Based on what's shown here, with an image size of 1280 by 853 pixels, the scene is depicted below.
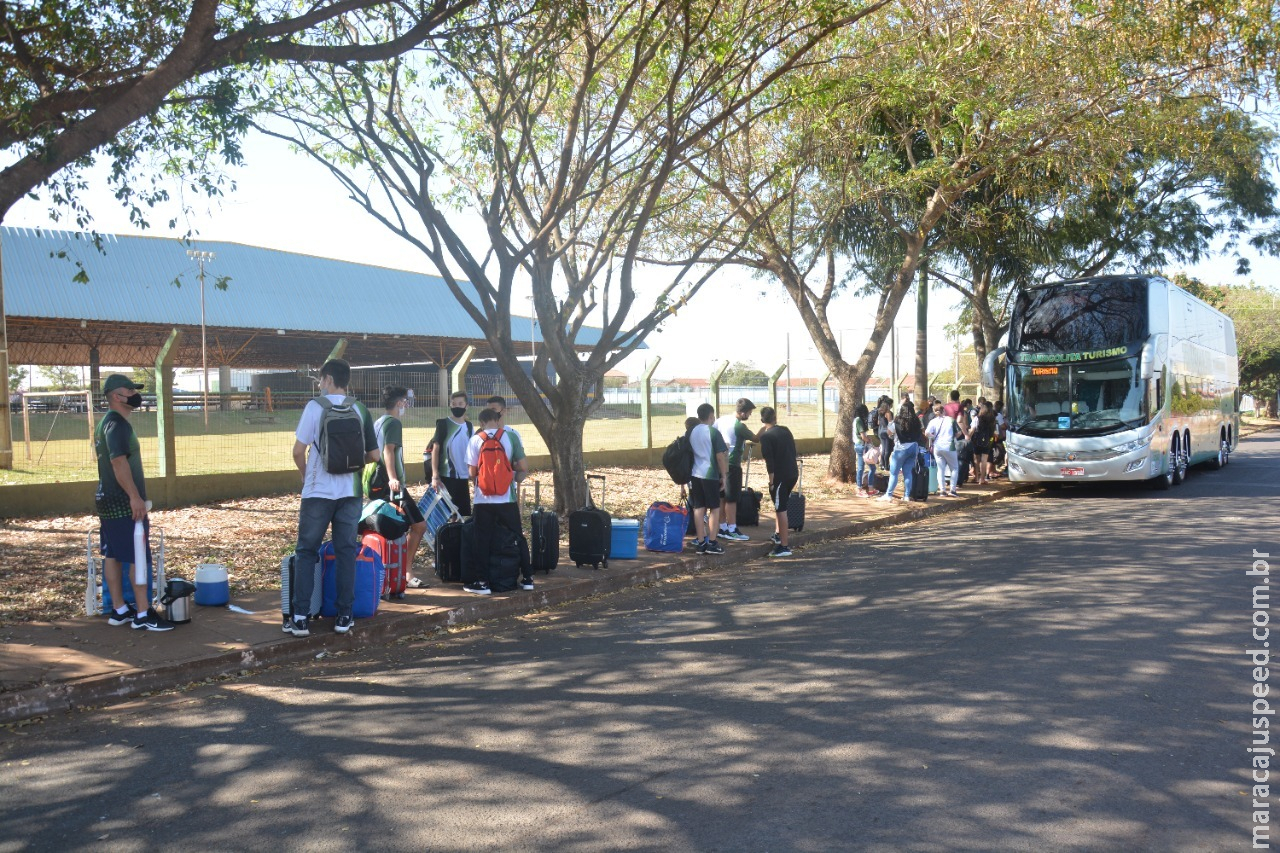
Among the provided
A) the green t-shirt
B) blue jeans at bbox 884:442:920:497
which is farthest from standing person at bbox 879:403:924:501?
the green t-shirt

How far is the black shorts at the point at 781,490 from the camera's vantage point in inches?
459

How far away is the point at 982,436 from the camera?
2034cm

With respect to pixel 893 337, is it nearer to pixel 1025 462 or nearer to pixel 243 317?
pixel 1025 462

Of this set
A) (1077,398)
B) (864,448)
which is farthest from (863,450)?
(1077,398)

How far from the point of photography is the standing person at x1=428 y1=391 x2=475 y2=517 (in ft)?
34.3

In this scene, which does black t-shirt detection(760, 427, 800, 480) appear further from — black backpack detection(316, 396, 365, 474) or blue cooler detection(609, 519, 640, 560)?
black backpack detection(316, 396, 365, 474)

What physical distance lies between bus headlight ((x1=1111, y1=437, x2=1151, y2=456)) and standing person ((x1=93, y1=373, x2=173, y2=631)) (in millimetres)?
15528

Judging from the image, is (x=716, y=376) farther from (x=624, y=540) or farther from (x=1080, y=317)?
(x=624, y=540)

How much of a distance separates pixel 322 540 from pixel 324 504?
343 millimetres

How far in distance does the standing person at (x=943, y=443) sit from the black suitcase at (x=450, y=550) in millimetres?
10578

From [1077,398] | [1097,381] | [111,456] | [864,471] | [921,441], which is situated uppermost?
[1097,381]

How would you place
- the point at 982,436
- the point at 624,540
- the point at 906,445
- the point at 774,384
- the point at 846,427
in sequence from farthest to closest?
the point at 774,384 → the point at 982,436 → the point at 846,427 → the point at 906,445 → the point at 624,540

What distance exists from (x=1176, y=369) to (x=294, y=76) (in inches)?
643

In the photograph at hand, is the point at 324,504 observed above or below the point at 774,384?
below
